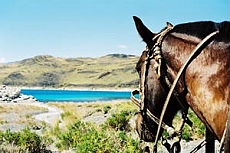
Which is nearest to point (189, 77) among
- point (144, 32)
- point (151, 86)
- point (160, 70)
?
point (160, 70)

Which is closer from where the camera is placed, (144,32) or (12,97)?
(144,32)

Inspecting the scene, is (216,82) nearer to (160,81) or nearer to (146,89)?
(160,81)

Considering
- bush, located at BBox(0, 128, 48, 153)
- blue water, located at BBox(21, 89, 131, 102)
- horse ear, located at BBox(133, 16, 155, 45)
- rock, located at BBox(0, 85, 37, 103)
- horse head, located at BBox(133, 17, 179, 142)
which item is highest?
horse ear, located at BBox(133, 16, 155, 45)

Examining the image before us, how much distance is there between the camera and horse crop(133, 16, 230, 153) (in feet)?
6.97

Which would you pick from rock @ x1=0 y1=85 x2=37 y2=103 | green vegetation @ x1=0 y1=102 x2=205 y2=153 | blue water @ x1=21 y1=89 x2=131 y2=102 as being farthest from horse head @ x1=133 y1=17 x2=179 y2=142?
blue water @ x1=21 y1=89 x2=131 y2=102

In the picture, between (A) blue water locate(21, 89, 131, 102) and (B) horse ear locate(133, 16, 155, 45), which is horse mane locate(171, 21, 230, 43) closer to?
(B) horse ear locate(133, 16, 155, 45)

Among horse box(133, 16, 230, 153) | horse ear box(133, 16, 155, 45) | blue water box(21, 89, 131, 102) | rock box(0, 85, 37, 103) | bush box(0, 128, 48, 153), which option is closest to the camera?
horse box(133, 16, 230, 153)

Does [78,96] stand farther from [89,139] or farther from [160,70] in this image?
[160,70]

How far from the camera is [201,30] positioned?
92.7 inches

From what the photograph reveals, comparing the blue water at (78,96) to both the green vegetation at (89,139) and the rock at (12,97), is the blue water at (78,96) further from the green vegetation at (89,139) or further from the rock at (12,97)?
the green vegetation at (89,139)

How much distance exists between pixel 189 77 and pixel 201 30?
0.31 meters

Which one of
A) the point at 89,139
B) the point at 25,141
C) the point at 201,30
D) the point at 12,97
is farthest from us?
the point at 12,97

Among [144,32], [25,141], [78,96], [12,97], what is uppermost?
[144,32]

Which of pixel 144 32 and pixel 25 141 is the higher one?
pixel 144 32
